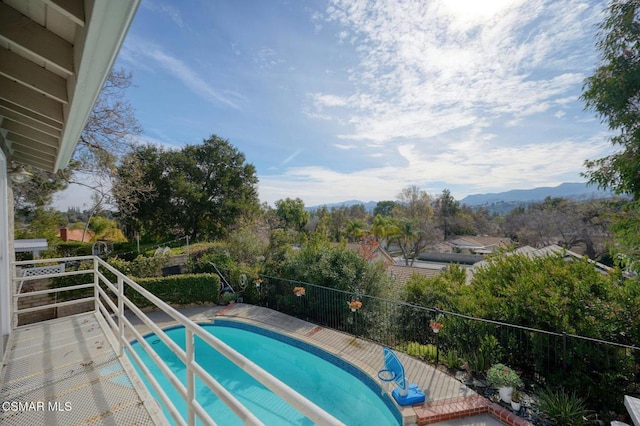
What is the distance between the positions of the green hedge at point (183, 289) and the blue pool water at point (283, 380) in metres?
1.60

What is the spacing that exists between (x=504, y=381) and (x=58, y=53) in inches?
262

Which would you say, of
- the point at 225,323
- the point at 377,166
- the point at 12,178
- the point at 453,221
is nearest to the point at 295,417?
the point at 225,323

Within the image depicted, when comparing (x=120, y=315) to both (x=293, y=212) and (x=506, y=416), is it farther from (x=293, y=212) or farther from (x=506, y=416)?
(x=293, y=212)

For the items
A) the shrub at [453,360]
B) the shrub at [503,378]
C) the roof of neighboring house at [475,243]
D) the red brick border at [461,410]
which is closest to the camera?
the red brick border at [461,410]

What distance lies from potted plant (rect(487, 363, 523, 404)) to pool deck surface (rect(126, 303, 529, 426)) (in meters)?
0.23

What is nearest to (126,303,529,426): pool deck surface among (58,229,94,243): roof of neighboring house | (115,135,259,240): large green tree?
(115,135,259,240): large green tree

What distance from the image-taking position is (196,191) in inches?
776

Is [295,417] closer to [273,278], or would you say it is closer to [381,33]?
[273,278]

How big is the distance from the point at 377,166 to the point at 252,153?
1105 centimetres

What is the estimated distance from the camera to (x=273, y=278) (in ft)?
31.6

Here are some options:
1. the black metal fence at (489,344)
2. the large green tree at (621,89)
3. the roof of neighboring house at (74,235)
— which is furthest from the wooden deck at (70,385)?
the roof of neighboring house at (74,235)

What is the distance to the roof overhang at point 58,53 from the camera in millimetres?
1201

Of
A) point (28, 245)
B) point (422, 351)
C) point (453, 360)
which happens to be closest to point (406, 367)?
point (422, 351)

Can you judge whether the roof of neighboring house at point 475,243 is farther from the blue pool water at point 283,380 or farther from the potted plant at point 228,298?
the blue pool water at point 283,380
